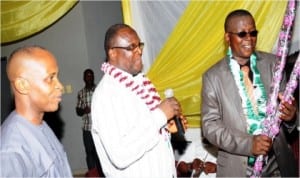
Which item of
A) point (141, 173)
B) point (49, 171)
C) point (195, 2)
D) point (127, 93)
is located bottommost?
point (141, 173)

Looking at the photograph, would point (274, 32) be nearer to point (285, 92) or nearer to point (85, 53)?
point (285, 92)

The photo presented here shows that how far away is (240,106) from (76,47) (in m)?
4.68

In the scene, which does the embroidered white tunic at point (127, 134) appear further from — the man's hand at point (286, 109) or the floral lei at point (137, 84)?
the man's hand at point (286, 109)

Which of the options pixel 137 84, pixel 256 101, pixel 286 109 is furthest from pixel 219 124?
pixel 137 84

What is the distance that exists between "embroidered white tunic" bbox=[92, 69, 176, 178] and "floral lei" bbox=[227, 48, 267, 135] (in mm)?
488

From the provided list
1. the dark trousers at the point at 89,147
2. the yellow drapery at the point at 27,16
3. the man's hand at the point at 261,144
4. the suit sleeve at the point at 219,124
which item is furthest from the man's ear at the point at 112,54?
the dark trousers at the point at 89,147

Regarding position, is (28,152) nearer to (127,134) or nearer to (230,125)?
(127,134)

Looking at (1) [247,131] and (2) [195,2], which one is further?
(2) [195,2]

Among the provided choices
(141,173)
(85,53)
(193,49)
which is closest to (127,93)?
(141,173)

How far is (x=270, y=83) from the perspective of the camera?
99.2 inches

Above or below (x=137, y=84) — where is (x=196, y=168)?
below

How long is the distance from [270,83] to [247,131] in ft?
0.96

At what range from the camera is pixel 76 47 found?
6844 millimetres

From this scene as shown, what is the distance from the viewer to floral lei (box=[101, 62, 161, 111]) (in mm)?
2252
